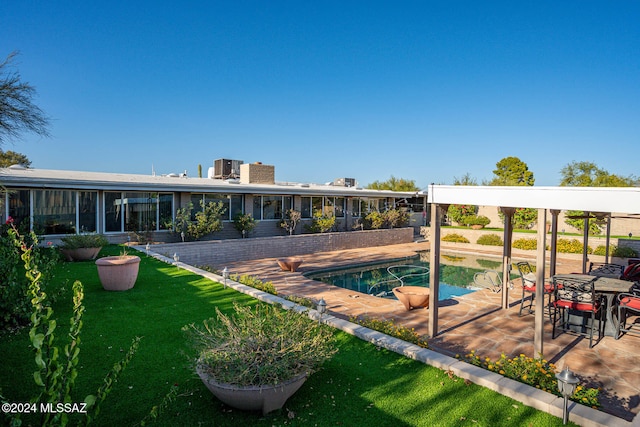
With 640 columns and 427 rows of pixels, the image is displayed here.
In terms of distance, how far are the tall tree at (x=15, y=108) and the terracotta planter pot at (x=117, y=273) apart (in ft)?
19.1

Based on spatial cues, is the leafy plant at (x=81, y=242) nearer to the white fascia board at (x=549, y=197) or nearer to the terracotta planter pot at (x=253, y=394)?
the terracotta planter pot at (x=253, y=394)

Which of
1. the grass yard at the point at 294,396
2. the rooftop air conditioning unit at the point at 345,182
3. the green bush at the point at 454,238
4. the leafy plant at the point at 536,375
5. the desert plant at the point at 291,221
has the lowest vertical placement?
the green bush at the point at 454,238

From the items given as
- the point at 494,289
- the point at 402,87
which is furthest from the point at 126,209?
the point at 402,87

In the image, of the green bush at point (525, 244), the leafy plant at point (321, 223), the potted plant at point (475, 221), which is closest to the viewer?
the green bush at point (525, 244)

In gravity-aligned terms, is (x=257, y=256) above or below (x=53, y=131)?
below

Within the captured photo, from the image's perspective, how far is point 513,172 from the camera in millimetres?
46344

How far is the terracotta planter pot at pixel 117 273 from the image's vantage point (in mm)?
8070

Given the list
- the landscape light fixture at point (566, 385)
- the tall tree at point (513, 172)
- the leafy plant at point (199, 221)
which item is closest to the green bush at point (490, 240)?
the leafy plant at point (199, 221)

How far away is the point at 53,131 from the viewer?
11.4 m

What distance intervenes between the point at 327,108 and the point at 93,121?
1612 cm

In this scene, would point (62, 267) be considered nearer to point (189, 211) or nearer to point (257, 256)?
point (189, 211)

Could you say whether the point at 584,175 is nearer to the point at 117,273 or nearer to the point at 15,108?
the point at 117,273

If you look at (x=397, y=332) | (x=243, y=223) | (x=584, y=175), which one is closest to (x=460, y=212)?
(x=243, y=223)

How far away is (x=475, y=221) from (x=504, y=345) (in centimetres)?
2160
